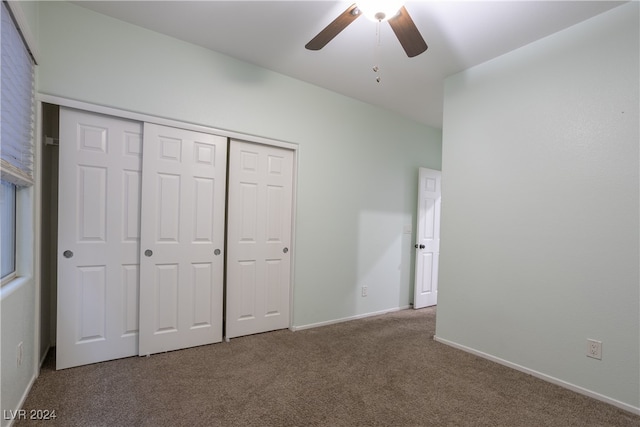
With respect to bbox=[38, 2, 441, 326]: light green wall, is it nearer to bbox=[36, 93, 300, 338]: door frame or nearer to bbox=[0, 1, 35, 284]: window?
bbox=[36, 93, 300, 338]: door frame

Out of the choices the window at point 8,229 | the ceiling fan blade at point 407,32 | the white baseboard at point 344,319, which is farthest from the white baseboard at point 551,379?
the window at point 8,229

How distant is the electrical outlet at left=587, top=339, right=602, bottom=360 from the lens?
2129mm

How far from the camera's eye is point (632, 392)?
1997 millimetres

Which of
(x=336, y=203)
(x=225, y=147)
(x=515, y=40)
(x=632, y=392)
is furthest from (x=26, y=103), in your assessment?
(x=632, y=392)

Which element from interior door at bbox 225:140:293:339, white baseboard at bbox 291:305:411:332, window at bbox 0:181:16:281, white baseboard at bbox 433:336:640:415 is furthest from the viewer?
white baseboard at bbox 291:305:411:332

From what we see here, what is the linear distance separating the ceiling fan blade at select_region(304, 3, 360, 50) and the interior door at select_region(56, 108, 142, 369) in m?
1.63

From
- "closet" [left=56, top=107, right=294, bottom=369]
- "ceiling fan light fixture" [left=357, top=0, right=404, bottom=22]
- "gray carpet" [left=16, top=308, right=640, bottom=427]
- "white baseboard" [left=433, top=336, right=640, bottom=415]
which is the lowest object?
"gray carpet" [left=16, top=308, right=640, bottom=427]

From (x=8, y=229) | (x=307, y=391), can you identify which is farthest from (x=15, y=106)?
(x=307, y=391)

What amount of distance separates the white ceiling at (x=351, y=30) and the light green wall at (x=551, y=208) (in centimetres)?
22

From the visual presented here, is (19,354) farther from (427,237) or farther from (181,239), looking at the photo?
(427,237)

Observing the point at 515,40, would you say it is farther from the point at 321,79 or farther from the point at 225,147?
the point at 225,147

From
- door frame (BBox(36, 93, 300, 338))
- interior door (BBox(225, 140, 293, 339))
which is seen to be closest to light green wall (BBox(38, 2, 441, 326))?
door frame (BBox(36, 93, 300, 338))

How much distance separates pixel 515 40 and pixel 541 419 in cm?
271

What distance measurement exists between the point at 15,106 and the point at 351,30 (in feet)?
7.26
